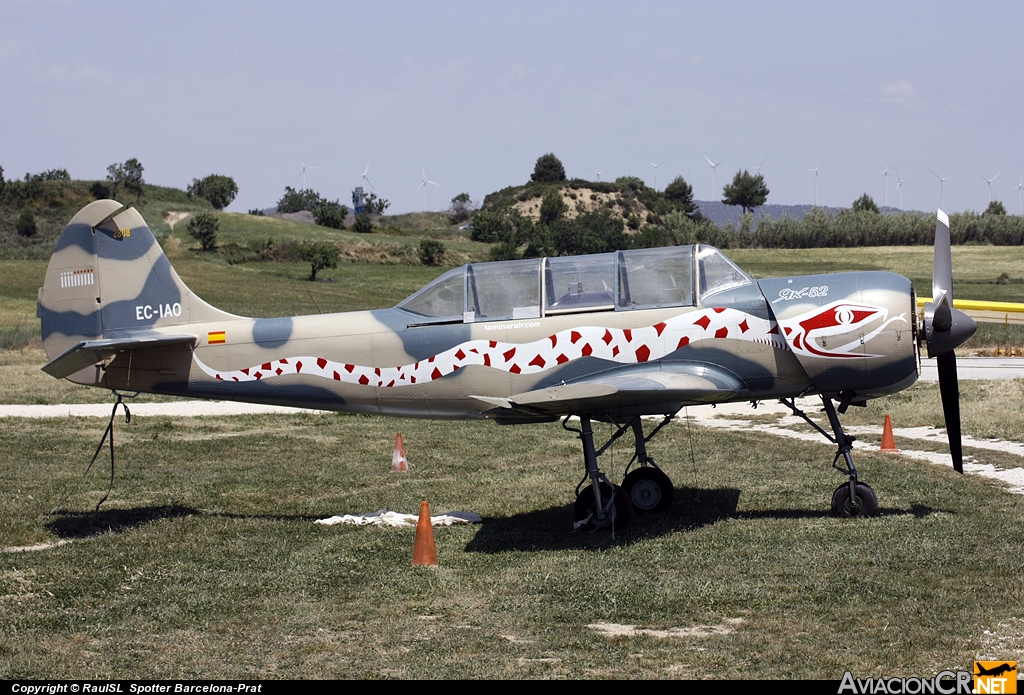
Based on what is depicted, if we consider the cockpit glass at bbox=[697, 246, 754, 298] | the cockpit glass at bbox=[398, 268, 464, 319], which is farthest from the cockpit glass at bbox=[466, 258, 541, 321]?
the cockpit glass at bbox=[697, 246, 754, 298]

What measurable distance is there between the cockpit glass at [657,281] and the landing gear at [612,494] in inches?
50.2

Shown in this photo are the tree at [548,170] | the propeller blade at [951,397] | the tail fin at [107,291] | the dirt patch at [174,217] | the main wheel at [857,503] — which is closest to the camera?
the main wheel at [857,503]

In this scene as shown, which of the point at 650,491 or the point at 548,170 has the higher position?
the point at 548,170

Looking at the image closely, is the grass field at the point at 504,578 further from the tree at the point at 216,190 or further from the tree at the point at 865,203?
the tree at the point at 216,190

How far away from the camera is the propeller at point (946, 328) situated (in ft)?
34.6

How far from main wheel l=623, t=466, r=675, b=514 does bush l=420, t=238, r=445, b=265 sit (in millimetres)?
67048

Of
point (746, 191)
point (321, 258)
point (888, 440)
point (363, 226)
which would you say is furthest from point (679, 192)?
point (888, 440)

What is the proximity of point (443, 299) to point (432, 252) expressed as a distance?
6722cm

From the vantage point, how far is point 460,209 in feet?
437

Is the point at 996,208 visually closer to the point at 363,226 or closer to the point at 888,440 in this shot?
the point at 363,226

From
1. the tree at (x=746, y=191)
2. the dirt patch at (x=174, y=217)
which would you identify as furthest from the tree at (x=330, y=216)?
the tree at (x=746, y=191)

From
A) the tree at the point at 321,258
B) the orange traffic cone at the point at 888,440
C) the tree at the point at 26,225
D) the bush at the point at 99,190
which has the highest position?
the bush at the point at 99,190

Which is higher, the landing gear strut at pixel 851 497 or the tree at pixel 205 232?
the tree at pixel 205 232

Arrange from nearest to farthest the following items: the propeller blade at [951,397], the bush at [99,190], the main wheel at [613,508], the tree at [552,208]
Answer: the main wheel at [613,508]
the propeller blade at [951,397]
the bush at [99,190]
the tree at [552,208]
